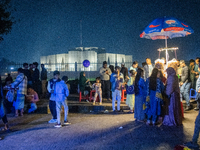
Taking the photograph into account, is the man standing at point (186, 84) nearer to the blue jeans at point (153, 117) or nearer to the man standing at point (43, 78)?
the blue jeans at point (153, 117)

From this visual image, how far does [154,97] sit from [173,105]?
647mm

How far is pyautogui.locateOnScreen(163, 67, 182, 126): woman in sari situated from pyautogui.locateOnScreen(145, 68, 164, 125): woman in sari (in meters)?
0.26

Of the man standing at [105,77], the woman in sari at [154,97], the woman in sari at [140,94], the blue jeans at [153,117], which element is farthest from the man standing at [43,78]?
the blue jeans at [153,117]

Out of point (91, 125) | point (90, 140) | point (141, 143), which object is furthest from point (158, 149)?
point (91, 125)

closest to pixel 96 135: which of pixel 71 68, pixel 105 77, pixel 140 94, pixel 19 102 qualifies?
pixel 140 94

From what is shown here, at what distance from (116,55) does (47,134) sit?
48.2 metres

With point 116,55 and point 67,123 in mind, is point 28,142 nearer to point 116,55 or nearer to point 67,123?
point 67,123

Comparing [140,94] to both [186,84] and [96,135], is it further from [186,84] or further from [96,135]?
[186,84]

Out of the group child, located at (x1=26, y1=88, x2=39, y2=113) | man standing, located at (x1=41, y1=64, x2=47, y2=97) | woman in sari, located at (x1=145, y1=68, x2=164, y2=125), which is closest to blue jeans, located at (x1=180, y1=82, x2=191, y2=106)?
woman in sari, located at (x1=145, y1=68, x2=164, y2=125)

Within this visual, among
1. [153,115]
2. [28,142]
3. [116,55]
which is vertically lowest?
[28,142]

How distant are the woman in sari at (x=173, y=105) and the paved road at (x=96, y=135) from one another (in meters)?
0.30

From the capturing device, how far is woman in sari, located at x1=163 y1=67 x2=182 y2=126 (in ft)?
20.5

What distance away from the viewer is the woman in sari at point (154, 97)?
21.0 ft

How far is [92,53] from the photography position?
168 feet
